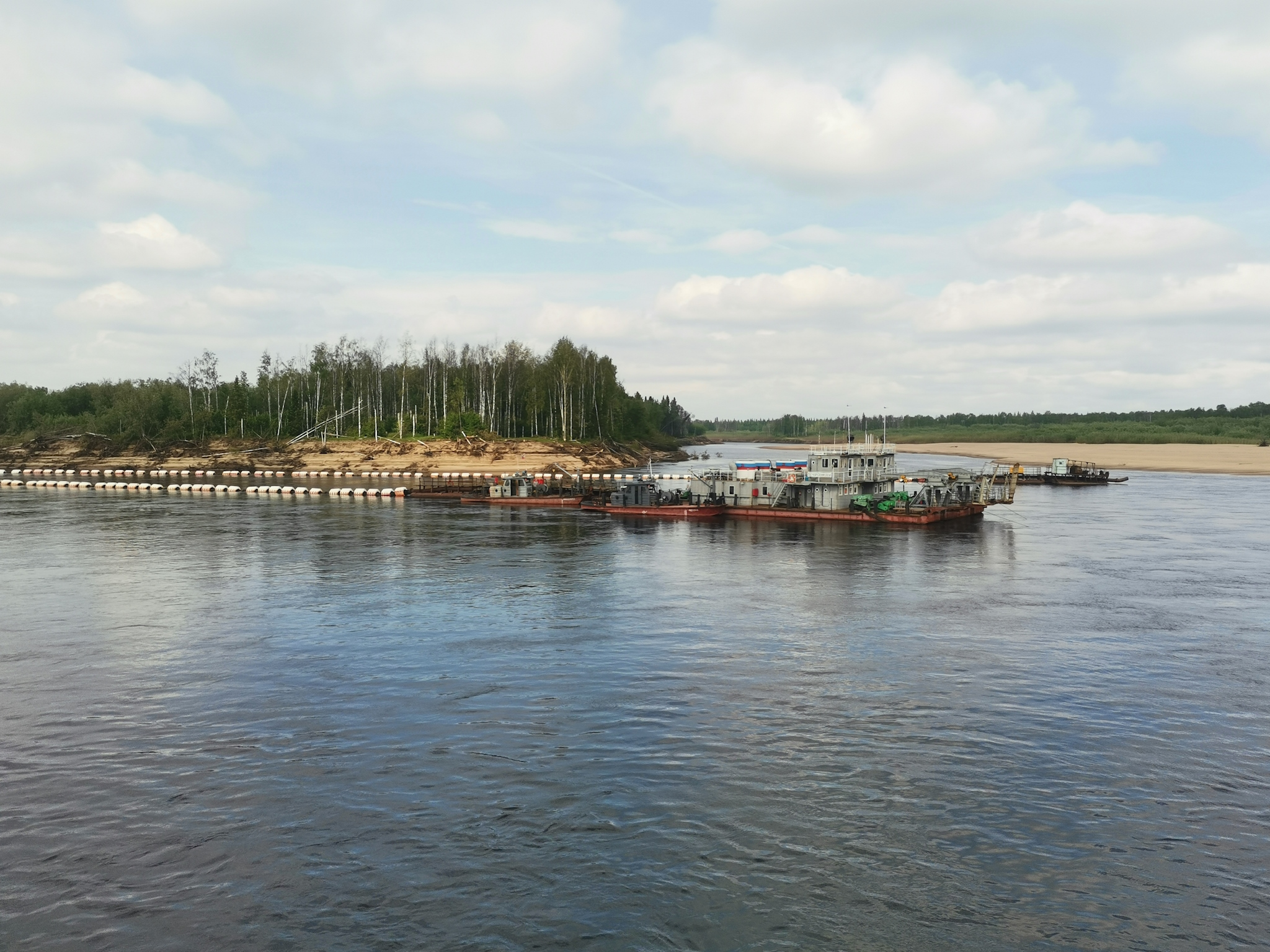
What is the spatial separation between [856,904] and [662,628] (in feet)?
75.7

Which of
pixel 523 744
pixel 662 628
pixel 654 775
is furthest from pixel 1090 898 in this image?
pixel 662 628

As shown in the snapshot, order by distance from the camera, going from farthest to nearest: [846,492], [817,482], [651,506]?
[651,506] < [817,482] < [846,492]

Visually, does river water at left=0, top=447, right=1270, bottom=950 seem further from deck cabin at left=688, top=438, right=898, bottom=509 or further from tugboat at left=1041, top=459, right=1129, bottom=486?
tugboat at left=1041, top=459, right=1129, bottom=486

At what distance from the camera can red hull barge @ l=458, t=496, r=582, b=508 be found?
10635cm

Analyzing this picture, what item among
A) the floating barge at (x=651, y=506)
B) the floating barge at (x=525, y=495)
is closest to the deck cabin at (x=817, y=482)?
the floating barge at (x=651, y=506)

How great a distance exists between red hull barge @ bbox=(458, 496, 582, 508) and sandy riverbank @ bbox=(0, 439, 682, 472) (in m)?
50.5

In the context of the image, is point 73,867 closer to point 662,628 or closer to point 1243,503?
point 662,628

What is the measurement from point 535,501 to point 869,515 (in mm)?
41662

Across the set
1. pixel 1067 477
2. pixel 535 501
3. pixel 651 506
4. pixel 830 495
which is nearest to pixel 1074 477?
pixel 1067 477

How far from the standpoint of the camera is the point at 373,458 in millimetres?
172875

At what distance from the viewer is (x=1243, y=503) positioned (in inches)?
4038

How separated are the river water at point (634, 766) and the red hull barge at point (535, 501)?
56130mm

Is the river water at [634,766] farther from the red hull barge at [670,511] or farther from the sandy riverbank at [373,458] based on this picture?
the sandy riverbank at [373,458]

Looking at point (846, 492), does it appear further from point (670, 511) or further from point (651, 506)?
point (651, 506)
